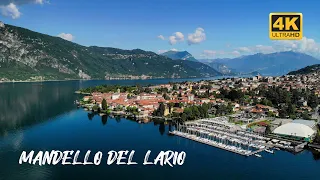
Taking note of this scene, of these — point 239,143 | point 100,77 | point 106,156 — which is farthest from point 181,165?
point 100,77

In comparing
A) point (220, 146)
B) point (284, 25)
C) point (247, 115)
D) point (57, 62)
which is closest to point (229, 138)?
point (220, 146)

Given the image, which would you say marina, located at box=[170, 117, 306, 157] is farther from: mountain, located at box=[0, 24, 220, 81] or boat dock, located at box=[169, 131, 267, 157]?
mountain, located at box=[0, 24, 220, 81]

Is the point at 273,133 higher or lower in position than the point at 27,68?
lower

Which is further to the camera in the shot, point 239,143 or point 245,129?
point 245,129

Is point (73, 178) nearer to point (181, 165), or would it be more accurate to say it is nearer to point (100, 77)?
point (181, 165)

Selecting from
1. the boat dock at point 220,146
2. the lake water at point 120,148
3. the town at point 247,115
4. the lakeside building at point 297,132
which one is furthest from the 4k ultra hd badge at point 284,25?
the lakeside building at point 297,132

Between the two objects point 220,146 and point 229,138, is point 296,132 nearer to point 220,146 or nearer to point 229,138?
point 229,138
